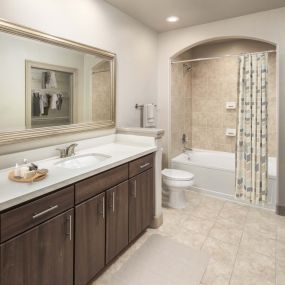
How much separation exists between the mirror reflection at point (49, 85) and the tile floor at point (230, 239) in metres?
1.42

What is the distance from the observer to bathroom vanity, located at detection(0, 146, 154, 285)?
121cm

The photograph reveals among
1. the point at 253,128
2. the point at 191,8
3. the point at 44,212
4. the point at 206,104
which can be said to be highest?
the point at 191,8

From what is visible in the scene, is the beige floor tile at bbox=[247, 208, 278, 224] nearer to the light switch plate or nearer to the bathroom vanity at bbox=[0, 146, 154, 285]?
the bathroom vanity at bbox=[0, 146, 154, 285]

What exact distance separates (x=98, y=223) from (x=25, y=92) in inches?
47.2

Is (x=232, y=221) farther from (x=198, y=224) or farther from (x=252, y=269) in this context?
(x=252, y=269)

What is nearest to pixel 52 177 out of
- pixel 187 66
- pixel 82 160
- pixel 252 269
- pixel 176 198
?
pixel 82 160

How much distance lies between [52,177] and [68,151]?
0.69m

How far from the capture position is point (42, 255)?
1343 millimetres

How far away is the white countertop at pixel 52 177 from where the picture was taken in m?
1.20

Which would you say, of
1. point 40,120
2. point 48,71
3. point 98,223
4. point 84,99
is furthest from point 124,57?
point 98,223

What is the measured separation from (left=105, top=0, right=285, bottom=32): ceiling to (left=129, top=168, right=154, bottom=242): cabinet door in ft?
6.35

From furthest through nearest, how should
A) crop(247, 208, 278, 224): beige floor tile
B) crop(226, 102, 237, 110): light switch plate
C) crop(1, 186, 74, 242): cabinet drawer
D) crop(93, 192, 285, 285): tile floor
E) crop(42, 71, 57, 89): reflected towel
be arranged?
1. crop(226, 102, 237, 110): light switch plate
2. crop(247, 208, 278, 224): beige floor tile
3. crop(42, 71, 57, 89): reflected towel
4. crop(93, 192, 285, 285): tile floor
5. crop(1, 186, 74, 242): cabinet drawer

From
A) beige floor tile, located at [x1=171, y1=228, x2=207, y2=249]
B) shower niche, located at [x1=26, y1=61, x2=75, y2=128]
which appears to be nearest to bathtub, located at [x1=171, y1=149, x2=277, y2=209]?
beige floor tile, located at [x1=171, y1=228, x2=207, y2=249]

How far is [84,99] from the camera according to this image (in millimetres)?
2422
